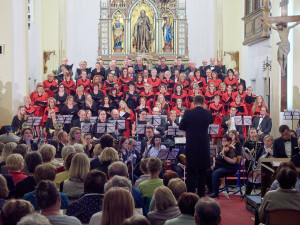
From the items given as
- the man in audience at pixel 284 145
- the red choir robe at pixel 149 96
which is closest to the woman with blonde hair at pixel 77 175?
the man in audience at pixel 284 145

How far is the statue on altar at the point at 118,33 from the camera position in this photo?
20.1 metres

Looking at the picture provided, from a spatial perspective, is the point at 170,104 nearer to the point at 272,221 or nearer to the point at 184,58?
the point at 184,58

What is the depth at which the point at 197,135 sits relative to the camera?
273 inches

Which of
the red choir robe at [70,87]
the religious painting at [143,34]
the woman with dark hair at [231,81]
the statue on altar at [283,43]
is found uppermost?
the religious painting at [143,34]

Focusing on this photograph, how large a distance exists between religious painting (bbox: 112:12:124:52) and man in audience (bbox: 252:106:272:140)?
896 centimetres

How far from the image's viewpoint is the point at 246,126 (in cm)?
1270

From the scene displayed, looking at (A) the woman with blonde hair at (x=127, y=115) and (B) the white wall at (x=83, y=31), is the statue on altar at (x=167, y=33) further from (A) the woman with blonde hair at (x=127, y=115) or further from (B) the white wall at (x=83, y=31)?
(A) the woman with blonde hair at (x=127, y=115)

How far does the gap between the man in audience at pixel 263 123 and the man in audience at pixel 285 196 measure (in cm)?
704

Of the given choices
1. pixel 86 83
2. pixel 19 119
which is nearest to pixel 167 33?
pixel 86 83

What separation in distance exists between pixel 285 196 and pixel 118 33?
52.2 ft

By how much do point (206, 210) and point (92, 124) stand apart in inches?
290

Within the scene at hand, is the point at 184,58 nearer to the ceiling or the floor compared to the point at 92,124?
nearer to the ceiling

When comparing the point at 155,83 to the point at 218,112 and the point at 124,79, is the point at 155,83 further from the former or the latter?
the point at 218,112

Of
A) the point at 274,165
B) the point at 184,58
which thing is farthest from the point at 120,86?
the point at 274,165
